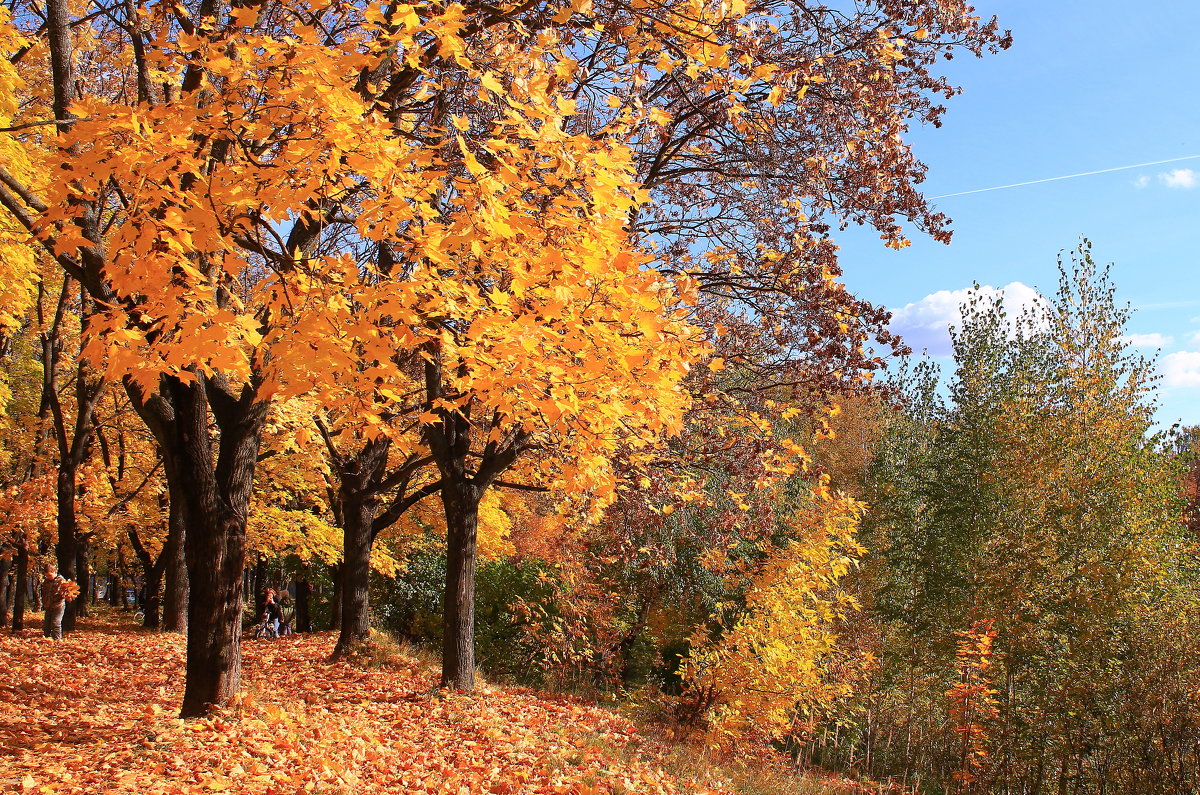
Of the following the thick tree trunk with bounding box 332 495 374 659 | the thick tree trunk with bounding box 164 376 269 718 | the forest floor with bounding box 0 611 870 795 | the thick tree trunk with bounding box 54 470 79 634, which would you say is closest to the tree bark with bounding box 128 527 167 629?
the thick tree trunk with bounding box 54 470 79 634

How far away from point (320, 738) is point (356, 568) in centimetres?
662

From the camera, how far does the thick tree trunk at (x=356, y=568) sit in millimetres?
12539

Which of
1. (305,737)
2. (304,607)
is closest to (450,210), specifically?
(305,737)

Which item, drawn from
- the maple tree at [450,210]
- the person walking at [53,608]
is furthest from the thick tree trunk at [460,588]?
the person walking at [53,608]

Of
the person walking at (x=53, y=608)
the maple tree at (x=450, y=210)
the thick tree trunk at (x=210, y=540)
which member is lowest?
the person walking at (x=53, y=608)

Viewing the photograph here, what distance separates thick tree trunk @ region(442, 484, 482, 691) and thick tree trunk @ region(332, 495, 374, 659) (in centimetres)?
364

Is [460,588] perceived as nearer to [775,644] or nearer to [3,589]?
[775,644]

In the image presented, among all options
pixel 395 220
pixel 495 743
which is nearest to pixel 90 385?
pixel 495 743

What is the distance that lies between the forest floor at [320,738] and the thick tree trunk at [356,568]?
1.06m

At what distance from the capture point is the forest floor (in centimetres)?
513

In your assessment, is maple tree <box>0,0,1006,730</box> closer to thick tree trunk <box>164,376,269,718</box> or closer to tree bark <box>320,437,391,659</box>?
thick tree trunk <box>164,376,269,718</box>

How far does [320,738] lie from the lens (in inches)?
246

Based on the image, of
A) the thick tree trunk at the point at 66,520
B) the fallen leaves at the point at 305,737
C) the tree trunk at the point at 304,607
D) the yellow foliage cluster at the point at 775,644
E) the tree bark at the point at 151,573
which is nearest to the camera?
the fallen leaves at the point at 305,737

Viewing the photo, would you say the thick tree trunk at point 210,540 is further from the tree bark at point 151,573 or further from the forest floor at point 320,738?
the tree bark at point 151,573
